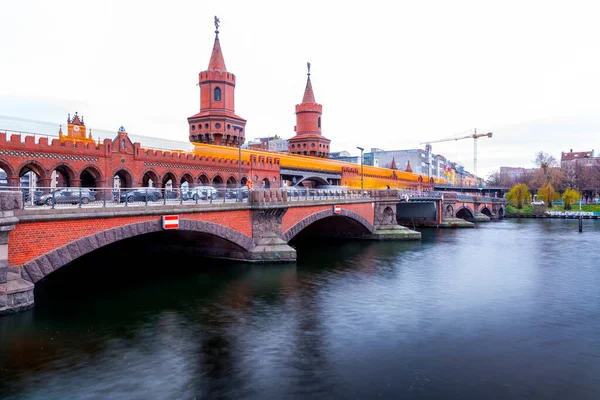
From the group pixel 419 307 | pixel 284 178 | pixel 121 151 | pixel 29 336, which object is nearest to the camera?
pixel 29 336

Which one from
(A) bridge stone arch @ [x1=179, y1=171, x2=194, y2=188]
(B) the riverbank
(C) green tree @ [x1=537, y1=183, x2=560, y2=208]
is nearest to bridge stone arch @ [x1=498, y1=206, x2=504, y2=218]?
(B) the riverbank

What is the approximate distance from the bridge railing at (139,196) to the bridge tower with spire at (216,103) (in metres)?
26.4

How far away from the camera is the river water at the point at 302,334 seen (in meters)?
14.0

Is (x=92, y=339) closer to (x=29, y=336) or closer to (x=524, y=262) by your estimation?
(x=29, y=336)

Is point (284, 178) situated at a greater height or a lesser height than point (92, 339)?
greater

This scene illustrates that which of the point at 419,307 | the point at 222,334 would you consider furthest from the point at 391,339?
the point at 222,334

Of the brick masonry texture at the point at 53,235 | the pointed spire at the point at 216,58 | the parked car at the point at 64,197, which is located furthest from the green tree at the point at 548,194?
the parked car at the point at 64,197

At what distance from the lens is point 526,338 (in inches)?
734

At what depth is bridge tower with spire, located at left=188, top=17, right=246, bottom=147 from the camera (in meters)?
63.2

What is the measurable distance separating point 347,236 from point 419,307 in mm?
30500

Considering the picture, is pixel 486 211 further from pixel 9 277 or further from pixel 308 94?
pixel 9 277

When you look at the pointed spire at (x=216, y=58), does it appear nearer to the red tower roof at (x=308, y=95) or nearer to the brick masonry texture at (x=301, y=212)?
the red tower roof at (x=308, y=95)

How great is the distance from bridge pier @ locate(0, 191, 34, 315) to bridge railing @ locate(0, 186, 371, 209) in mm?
1059

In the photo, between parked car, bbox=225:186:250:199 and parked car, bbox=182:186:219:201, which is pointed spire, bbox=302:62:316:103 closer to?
parked car, bbox=225:186:250:199
